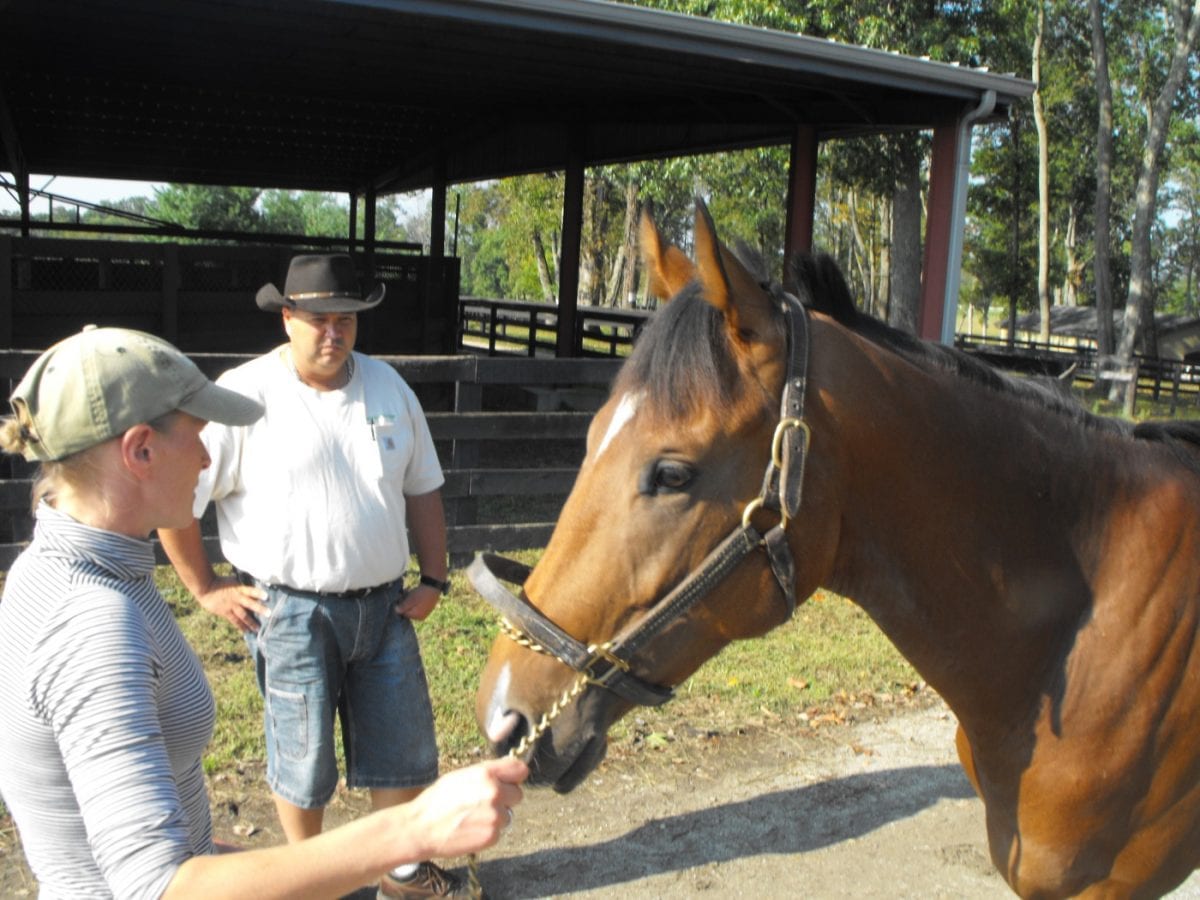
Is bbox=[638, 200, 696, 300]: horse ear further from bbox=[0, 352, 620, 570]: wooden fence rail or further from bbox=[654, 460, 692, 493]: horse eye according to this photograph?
bbox=[0, 352, 620, 570]: wooden fence rail

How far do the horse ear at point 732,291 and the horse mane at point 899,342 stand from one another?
210mm

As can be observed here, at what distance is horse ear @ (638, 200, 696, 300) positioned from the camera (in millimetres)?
2150

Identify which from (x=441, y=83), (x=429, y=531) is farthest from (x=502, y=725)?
(x=441, y=83)

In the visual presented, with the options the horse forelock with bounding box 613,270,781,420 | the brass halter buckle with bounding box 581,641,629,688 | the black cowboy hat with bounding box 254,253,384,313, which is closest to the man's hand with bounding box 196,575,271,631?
the black cowboy hat with bounding box 254,253,384,313

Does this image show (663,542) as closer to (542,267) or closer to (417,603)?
(417,603)

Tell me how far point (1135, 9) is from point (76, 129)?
3415 cm

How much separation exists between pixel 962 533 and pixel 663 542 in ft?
2.29

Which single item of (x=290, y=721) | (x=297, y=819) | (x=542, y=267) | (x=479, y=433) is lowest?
(x=297, y=819)

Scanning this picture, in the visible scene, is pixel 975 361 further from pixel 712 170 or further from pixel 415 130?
pixel 712 170

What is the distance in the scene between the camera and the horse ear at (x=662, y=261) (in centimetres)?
215

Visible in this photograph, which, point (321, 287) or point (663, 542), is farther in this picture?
point (321, 287)

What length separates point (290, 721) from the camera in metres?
3.01

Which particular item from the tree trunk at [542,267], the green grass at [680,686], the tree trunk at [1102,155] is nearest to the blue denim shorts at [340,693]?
the green grass at [680,686]

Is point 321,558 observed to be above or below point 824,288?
below
